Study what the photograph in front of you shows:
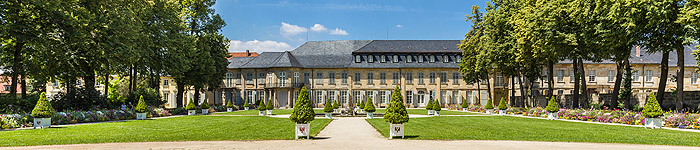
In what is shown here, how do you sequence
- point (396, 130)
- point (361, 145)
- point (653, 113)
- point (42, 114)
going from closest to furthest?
point (361, 145) < point (396, 130) < point (42, 114) < point (653, 113)

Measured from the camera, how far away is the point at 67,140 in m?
13.8

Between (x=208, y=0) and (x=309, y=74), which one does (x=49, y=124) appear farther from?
(x=309, y=74)

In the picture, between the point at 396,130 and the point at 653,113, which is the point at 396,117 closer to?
the point at 396,130

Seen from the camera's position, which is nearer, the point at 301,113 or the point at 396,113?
the point at 301,113

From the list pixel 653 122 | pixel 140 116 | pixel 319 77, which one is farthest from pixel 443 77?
pixel 653 122

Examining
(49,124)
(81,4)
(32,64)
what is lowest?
(49,124)

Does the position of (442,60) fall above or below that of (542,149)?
above

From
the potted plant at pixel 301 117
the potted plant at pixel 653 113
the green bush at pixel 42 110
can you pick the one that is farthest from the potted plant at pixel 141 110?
the potted plant at pixel 653 113

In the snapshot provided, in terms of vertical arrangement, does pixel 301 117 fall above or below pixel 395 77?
below

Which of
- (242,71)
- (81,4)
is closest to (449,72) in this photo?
(242,71)

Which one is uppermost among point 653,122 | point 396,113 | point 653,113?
point 396,113

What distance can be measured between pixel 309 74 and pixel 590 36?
114 feet

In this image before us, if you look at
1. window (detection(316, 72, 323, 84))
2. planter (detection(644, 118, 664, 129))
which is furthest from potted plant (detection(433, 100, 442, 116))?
window (detection(316, 72, 323, 84))

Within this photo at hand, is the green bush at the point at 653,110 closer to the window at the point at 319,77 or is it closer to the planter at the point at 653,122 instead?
the planter at the point at 653,122
